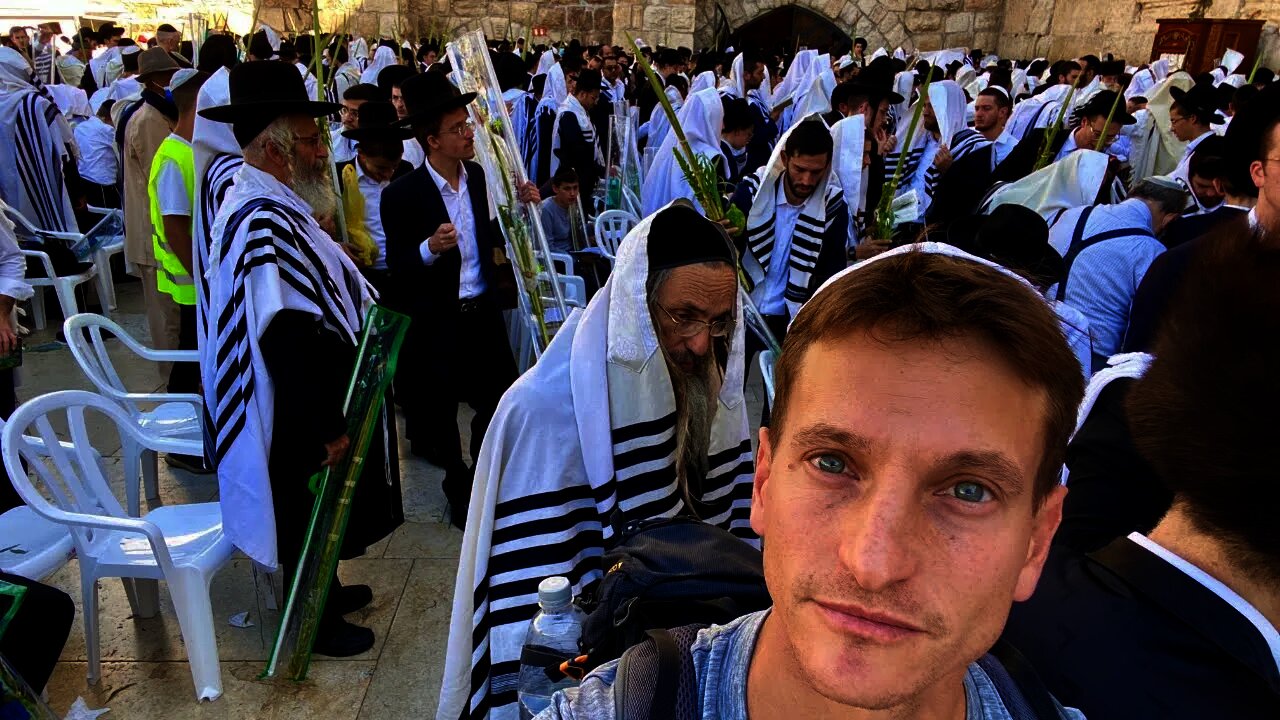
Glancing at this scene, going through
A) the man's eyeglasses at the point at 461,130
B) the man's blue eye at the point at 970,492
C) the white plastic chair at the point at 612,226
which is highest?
the man's blue eye at the point at 970,492

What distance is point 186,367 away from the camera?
482cm

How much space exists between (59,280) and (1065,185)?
6629mm

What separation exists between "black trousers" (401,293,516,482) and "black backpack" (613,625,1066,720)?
136 inches

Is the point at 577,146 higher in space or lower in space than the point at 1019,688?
lower

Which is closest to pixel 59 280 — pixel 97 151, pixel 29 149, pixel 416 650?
pixel 29 149

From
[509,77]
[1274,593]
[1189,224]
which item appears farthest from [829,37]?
[1274,593]

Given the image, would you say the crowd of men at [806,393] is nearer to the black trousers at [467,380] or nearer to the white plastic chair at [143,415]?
the black trousers at [467,380]

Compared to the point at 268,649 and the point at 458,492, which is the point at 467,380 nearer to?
the point at 458,492

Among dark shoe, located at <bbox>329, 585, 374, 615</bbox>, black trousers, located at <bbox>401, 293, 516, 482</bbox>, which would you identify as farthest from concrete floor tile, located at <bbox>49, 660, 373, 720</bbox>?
black trousers, located at <bbox>401, 293, 516, 482</bbox>

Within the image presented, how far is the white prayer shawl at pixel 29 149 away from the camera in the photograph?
22.0 ft

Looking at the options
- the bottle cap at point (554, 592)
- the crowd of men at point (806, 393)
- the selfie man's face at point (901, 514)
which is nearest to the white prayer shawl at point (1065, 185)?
the crowd of men at point (806, 393)

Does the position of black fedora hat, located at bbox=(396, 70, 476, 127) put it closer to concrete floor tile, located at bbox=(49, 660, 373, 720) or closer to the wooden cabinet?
concrete floor tile, located at bbox=(49, 660, 373, 720)

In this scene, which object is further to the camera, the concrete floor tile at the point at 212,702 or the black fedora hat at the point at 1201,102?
the black fedora hat at the point at 1201,102

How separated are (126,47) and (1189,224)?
15112 millimetres
